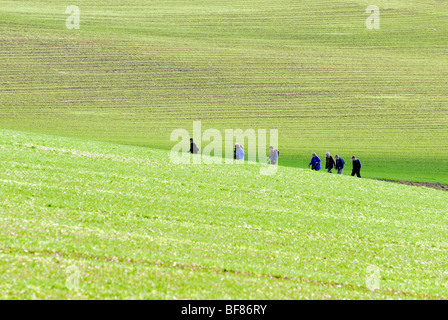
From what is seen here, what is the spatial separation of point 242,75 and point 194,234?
70251 millimetres

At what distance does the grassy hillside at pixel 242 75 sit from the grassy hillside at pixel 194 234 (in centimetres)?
2450

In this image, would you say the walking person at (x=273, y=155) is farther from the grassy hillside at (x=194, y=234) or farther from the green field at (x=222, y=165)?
the grassy hillside at (x=194, y=234)

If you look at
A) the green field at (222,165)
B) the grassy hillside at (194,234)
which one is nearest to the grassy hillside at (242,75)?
the green field at (222,165)

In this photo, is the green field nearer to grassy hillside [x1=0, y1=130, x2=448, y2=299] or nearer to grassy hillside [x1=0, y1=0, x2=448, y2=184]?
grassy hillside [x1=0, y1=130, x2=448, y2=299]

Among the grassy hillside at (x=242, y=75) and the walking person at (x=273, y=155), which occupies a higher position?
the grassy hillside at (x=242, y=75)

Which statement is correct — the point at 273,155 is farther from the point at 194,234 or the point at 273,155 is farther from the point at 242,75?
the point at 242,75

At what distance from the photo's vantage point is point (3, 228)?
14602mm

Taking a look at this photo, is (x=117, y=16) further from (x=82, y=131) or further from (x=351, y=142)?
(x=351, y=142)

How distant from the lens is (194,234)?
57.5 feet

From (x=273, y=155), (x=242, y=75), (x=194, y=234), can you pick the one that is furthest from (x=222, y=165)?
(x=242, y=75)


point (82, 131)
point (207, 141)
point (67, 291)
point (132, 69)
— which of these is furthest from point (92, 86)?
point (67, 291)

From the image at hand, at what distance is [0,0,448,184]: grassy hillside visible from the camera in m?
64.9

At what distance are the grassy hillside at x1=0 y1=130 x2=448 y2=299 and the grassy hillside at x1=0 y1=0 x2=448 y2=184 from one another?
80.4 feet

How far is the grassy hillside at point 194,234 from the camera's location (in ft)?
41.0
